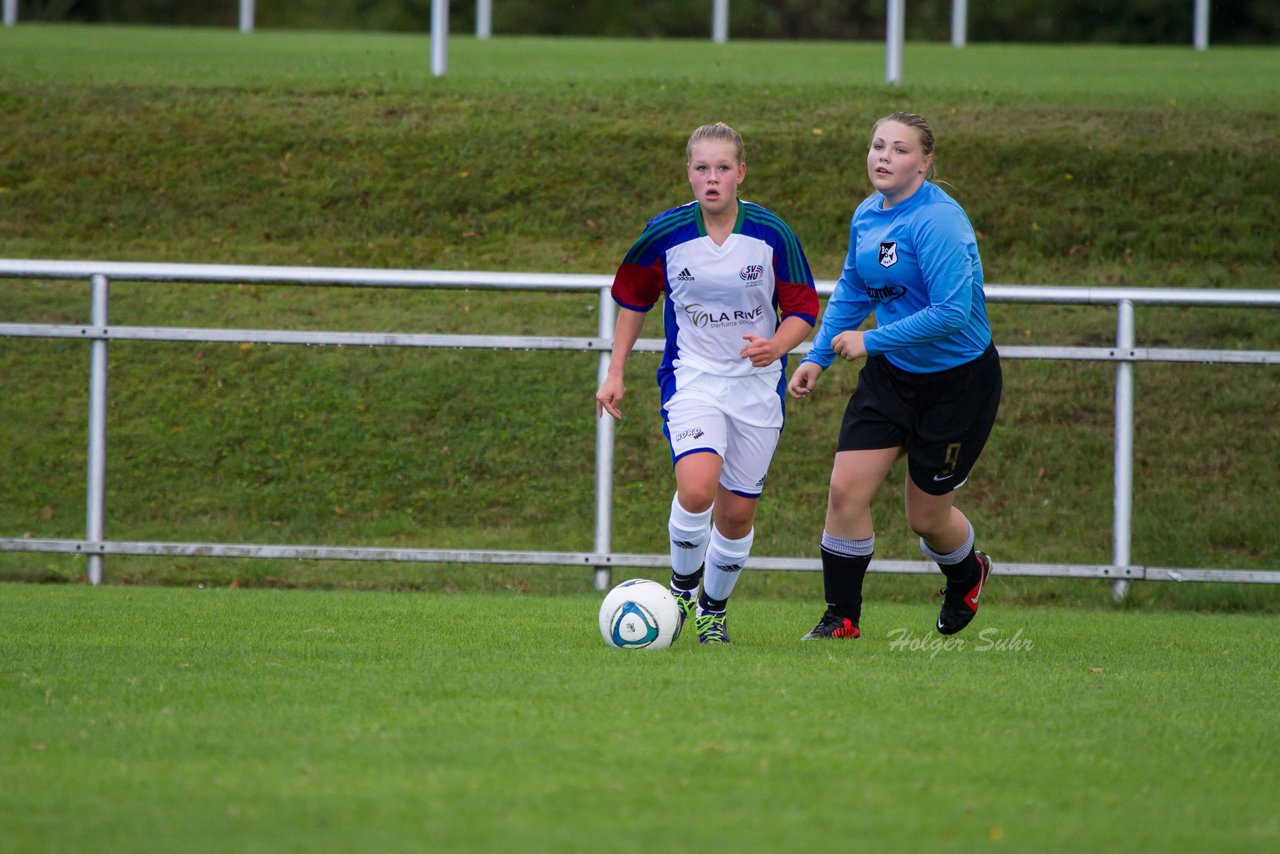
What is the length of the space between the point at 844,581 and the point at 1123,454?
2.82m

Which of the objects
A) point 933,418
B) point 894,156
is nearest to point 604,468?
Answer: point 933,418

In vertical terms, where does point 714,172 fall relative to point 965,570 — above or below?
above

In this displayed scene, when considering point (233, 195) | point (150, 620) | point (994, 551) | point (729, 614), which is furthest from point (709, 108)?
point (150, 620)

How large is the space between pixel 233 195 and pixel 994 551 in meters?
8.04

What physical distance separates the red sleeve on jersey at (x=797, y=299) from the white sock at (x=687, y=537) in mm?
845

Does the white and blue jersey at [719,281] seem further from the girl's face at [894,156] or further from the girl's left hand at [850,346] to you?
the girl's face at [894,156]

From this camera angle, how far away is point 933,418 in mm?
5938

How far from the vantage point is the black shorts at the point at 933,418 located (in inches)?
233

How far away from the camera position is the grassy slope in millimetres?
9062

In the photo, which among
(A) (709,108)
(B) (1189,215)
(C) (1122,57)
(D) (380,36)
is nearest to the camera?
(B) (1189,215)

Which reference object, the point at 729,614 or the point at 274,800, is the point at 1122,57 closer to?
the point at 729,614

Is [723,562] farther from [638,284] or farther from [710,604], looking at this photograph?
[638,284]

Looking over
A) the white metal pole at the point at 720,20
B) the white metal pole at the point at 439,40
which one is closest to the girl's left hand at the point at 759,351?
the white metal pole at the point at 439,40

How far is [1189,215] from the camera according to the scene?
1302 cm
